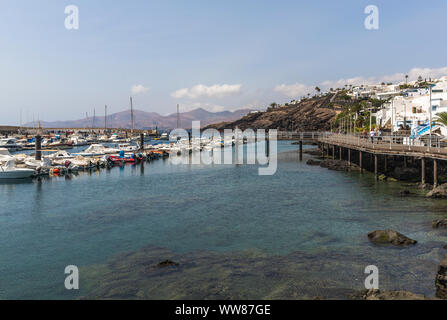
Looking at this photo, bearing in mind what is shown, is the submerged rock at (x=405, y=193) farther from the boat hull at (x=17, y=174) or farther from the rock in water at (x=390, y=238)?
the boat hull at (x=17, y=174)

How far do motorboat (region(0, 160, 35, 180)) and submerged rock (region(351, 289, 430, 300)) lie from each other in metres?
48.8

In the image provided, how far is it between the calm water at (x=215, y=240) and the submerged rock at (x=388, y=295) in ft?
2.85

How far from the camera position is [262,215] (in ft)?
96.7

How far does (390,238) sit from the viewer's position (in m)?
21.0

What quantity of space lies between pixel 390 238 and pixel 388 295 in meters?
8.45

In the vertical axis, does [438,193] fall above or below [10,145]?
below

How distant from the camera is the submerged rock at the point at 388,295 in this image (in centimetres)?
1293

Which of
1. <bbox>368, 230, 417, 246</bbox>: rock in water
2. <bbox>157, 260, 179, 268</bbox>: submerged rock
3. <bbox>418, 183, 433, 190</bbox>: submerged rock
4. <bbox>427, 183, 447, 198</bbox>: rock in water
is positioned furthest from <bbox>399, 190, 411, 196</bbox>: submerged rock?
<bbox>157, 260, 179, 268</bbox>: submerged rock

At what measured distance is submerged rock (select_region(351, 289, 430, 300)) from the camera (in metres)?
12.9
